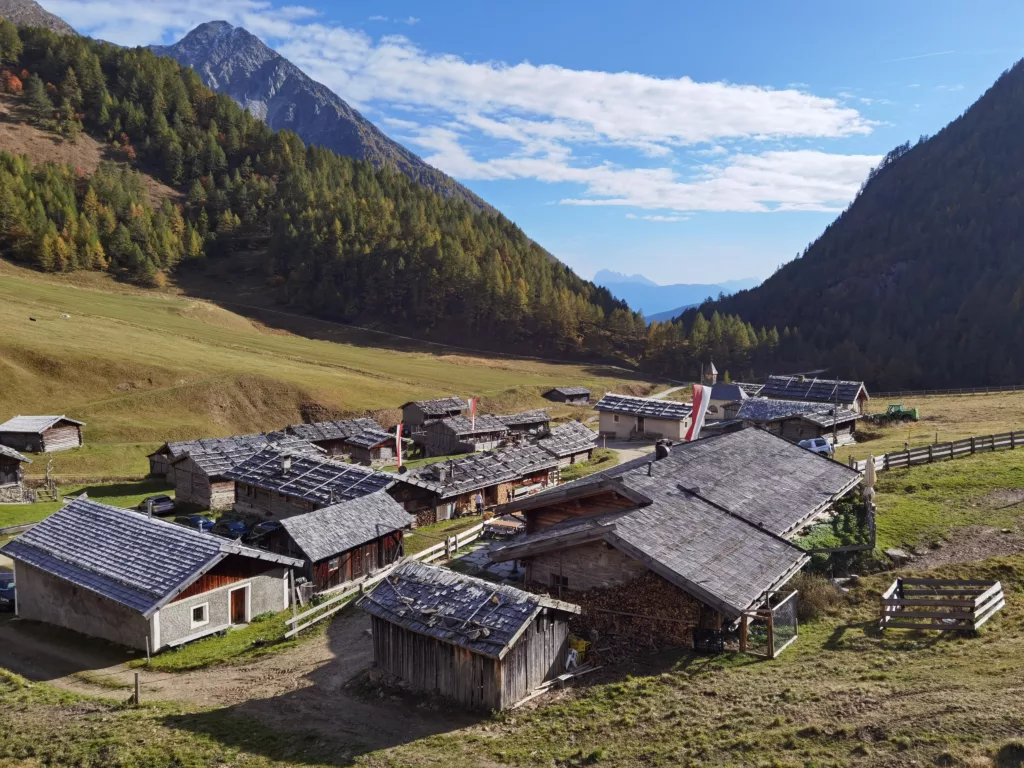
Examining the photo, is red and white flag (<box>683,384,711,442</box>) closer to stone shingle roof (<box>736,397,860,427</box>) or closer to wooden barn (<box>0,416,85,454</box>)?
stone shingle roof (<box>736,397,860,427</box>)

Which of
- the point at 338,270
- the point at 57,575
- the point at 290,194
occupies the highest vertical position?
the point at 290,194

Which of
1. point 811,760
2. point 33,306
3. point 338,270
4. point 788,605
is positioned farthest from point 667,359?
point 811,760

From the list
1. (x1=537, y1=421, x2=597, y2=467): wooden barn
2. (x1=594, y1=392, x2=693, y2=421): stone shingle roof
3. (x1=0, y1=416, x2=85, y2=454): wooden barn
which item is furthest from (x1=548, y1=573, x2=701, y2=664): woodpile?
(x1=0, y1=416, x2=85, y2=454): wooden barn

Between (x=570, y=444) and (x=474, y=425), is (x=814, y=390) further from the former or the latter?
(x=474, y=425)

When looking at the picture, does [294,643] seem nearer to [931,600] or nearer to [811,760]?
[811,760]

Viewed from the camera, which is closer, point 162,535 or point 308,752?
point 308,752

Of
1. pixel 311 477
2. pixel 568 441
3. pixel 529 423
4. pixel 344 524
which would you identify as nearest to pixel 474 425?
pixel 529 423

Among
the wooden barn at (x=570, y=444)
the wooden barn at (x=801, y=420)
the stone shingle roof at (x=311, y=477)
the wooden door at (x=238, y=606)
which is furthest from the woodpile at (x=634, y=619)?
the wooden barn at (x=801, y=420)
